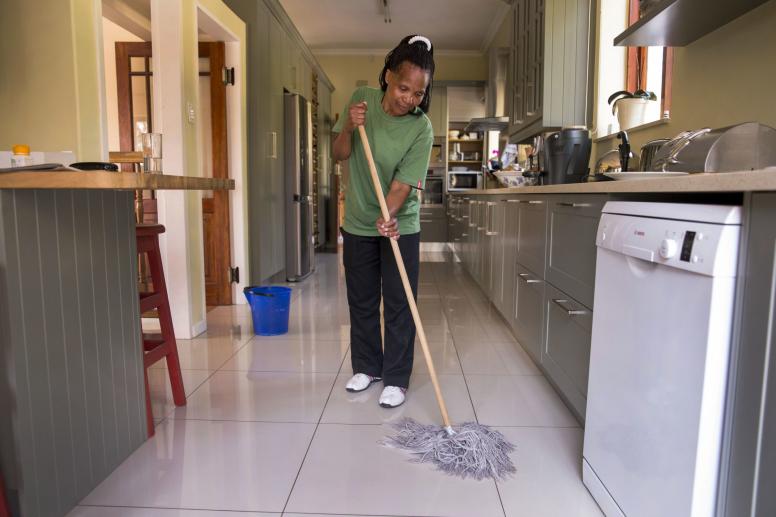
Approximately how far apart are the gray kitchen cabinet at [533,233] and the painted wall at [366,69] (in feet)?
19.9

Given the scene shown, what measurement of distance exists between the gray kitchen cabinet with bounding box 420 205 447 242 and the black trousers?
5588 mm

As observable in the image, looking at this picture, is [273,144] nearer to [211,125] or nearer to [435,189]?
[211,125]

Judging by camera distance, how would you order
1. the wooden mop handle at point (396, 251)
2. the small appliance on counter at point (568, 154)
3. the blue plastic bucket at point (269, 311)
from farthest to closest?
1. the blue plastic bucket at point (269, 311)
2. the small appliance on counter at point (568, 154)
3. the wooden mop handle at point (396, 251)

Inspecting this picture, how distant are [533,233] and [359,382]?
103 centimetres

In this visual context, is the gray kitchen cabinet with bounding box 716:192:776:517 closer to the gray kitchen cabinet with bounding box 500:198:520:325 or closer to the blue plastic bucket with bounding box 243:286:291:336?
the gray kitchen cabinet with bounding box 500:198:520:325

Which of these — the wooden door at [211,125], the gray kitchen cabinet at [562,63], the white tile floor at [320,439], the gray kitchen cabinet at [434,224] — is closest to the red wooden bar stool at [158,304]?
the white tile floor at [320,439]

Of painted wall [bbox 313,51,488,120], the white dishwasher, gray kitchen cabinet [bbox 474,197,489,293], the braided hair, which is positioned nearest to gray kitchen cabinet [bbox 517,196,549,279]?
the braided hair

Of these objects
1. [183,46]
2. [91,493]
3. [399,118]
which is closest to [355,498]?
[91,493]

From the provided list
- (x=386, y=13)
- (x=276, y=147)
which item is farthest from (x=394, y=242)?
(x=386, y=13)

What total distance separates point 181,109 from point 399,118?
1.48 meters

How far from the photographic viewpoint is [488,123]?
21.2 feet

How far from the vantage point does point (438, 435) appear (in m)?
1.81

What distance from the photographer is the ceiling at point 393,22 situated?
6320 millimetres

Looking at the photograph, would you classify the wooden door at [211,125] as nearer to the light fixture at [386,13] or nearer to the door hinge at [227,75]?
the door hinge at [227,75]
